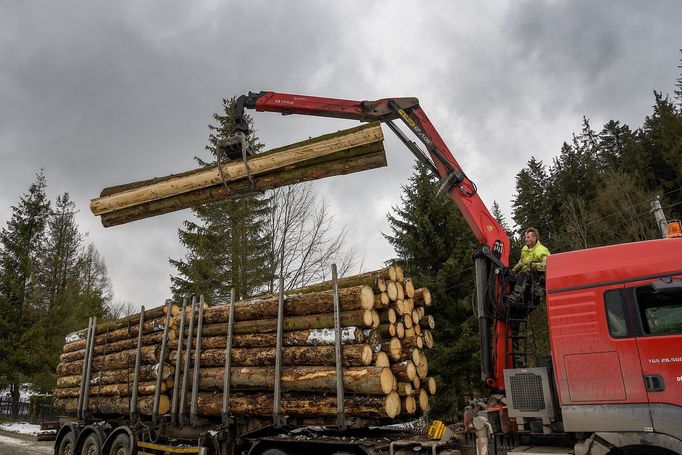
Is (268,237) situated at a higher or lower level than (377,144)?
higher

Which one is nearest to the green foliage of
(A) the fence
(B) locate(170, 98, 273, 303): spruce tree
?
(B) locate(170, 98, 273, 303): spruce tree

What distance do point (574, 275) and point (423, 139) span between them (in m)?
3.38

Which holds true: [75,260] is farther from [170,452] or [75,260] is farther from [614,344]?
[614,344]

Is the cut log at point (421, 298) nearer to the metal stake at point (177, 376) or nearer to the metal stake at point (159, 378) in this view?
the metal stake at point (177, 376)

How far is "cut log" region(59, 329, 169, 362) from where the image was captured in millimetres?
9469

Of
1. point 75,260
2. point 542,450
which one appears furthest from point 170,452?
point 75,260

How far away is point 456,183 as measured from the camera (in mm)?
7688

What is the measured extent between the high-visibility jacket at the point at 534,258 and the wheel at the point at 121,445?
25.1ft

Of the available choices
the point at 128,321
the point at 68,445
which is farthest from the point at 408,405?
the point at 68,445

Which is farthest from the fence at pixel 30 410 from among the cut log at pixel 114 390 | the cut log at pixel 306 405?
the cut log at pixel 306 405

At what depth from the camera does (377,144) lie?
22.7ft

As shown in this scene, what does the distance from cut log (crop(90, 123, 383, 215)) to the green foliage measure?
10239 mm

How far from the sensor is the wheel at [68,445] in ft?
33.5

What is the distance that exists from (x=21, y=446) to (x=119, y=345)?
313 inches
